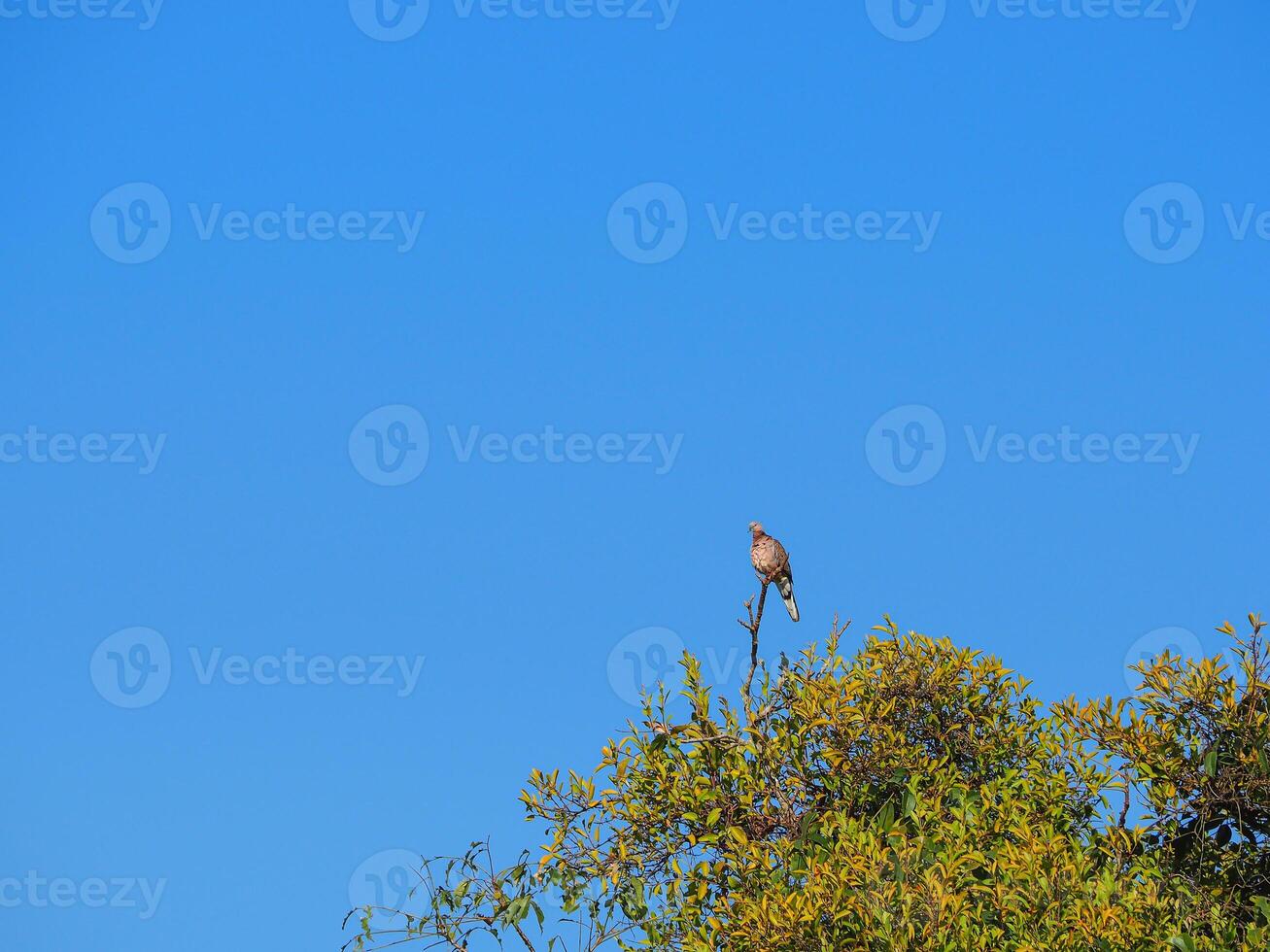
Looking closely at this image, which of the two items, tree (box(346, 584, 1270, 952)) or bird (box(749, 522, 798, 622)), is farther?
→ bird (box(749, 522, 798, 622))

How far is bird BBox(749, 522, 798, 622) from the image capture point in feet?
42.0

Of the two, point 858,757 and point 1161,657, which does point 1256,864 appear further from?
point 858,757

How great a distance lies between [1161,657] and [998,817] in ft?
4.84

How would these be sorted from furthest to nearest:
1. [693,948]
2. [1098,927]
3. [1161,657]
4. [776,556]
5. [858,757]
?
[776,556] < [858,757] < [1161,657] < [693,948] < [1098,927]

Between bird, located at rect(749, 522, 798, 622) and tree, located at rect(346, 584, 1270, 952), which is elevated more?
bird, located at rect(749, 522, 798, 622)

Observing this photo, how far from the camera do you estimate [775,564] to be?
12.8 m

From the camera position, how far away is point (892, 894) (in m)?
8.33

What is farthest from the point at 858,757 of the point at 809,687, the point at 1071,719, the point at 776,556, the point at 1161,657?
the point at 776,556

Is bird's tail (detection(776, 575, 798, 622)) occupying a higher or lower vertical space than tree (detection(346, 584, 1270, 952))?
higher

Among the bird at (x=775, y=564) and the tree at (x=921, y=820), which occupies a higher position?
the bird at (x=775, y=564)

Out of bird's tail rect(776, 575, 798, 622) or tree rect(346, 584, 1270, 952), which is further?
bird's tail rect(776, 575, 798, 622)

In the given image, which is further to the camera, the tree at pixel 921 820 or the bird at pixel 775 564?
the bird at pixel 775 564

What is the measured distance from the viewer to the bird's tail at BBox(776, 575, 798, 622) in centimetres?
1291

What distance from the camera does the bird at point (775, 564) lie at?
42.0 ft
